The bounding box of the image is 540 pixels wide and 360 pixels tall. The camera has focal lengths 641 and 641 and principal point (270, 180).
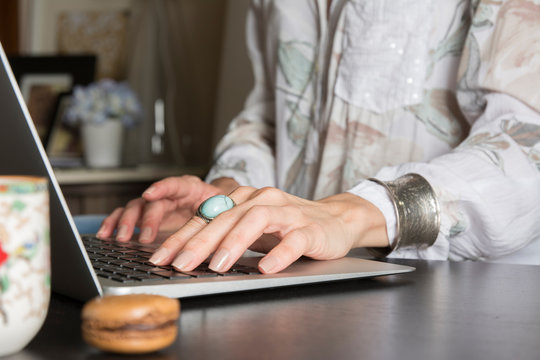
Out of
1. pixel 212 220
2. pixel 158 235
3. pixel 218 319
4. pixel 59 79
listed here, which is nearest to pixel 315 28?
pixel 158 235

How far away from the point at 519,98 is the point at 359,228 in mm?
341

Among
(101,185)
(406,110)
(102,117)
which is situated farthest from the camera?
(102,117)

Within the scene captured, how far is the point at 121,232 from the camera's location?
80cm

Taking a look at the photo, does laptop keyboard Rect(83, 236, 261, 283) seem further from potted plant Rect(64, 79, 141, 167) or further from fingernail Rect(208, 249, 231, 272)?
potted plant Rect(64, 79, 141, 167)

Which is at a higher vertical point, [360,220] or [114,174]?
[360,220]

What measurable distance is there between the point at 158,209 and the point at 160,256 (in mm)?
335

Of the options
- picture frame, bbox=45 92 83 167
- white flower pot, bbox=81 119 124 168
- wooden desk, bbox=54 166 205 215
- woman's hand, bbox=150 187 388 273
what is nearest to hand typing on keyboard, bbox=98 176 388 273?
woman's hand, bbox=150 187 388 273

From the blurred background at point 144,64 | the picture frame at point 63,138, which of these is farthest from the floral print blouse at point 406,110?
the picture frame at point 63,138

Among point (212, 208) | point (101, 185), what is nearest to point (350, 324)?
point (212, 208)

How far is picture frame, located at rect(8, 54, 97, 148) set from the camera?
8.87 feet

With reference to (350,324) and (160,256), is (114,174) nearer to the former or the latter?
(160,256)

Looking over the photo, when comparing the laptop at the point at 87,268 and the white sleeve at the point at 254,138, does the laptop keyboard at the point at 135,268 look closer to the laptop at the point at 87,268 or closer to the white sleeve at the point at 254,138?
the laptop at the point at 87,268

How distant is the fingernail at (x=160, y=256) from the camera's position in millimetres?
544

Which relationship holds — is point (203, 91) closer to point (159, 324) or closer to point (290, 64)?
point (290, 64)
